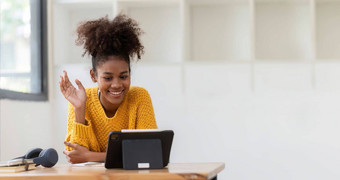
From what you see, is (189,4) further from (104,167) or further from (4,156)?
(104,167)

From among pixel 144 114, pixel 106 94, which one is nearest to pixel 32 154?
pixel 106 94

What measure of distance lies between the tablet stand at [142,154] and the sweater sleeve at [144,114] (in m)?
0.59

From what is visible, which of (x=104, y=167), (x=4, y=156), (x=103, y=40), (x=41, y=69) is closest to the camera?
(x=104, y=167)

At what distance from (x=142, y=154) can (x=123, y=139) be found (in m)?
0.08

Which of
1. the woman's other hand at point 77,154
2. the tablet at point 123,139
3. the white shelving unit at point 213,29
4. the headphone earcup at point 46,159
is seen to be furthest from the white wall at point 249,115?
the tablet at point 123,139

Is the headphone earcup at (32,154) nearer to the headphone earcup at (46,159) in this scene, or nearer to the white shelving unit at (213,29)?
the headphone earcup at (46,159)

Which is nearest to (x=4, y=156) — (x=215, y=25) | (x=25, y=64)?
(x=25, y=64)

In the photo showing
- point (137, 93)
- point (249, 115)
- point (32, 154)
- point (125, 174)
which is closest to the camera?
point (125, 174)

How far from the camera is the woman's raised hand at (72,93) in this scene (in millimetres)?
2480

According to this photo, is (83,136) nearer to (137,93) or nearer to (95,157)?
(95,157)

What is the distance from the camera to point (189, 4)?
4176 mm

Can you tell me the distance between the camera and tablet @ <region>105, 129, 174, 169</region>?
6.59ft

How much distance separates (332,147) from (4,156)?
2.09 m

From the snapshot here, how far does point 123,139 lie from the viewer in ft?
6.63
